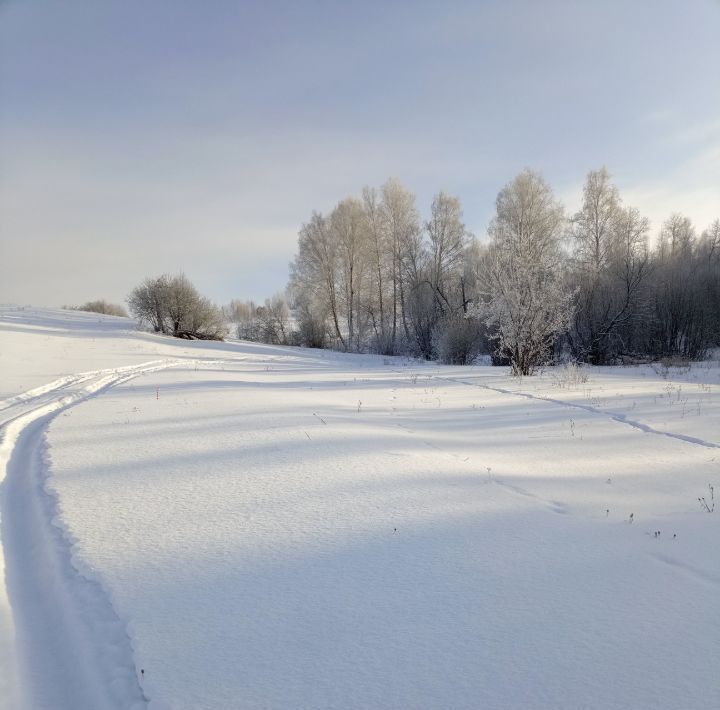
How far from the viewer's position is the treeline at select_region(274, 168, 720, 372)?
14.2 m

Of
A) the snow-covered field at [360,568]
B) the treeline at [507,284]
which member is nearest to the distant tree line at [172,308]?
the treeline at [507,284]

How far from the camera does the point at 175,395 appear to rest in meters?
9.21

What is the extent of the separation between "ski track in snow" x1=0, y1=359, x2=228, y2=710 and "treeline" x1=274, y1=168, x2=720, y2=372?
12.5m

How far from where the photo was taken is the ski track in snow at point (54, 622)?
177cm

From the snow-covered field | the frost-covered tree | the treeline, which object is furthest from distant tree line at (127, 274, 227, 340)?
the snow-covered field

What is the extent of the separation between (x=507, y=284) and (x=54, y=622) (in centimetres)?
1336

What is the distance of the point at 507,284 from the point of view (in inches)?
541

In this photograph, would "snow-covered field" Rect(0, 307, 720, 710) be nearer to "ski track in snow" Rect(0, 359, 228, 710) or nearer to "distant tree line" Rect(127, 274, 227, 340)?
"ski track in snow" Rect(0, 359, 228, 710)

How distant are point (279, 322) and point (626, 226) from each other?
24.3 m

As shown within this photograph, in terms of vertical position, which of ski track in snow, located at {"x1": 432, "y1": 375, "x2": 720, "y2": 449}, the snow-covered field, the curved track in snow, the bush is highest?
the bush

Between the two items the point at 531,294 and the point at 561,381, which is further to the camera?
the point at 531,294

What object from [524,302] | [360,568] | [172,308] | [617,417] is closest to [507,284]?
[524,302]

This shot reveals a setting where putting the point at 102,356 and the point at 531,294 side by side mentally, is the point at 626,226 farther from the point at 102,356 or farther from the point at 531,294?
the point at 102,356

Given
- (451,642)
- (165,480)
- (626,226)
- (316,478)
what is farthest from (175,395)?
(626,226)
